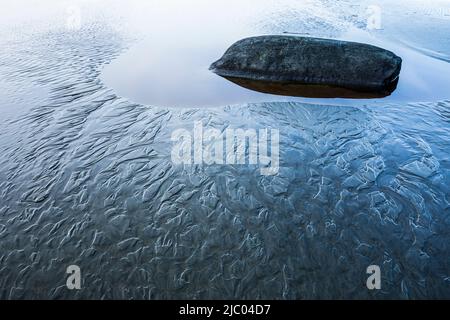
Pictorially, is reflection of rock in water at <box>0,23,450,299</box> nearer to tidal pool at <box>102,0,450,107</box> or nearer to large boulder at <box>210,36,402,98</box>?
tidal pool at <box>102,0,450,107</box>

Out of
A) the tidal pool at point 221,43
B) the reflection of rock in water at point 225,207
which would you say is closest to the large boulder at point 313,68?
the tidal pool at point 221,43

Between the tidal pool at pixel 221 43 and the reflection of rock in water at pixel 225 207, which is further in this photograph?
the tidal pool at pixel 221 43

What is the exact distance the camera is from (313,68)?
323 inches

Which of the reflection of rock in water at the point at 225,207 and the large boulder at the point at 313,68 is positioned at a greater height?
the large boulder at the point at 313,68

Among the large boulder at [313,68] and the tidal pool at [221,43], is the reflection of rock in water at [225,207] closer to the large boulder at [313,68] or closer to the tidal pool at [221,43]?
the tidal pool at [221,43]

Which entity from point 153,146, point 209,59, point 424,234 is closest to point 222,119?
point 153,146

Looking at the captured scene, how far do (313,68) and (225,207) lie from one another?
14.9 feet

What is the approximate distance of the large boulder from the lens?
7938mm

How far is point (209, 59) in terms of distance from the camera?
31.1ft

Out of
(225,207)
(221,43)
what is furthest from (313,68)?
(225,207)

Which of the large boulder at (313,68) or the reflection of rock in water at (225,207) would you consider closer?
the reflection of rock in water at (225,207)

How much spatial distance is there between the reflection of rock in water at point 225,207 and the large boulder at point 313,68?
0.88 m

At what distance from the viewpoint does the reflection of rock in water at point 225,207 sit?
3930mm
